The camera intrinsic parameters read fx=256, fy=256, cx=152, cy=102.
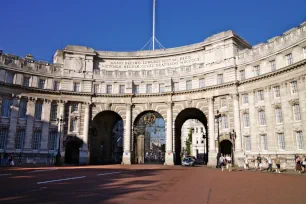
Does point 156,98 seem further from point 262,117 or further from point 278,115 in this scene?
point 278,115

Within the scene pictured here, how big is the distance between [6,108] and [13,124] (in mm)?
2738

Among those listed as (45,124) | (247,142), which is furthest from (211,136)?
(45,124)

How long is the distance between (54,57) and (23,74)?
738 centimetres

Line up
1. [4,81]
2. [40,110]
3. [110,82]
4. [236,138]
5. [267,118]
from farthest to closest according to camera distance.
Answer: [110,82] → [40,110] → [4,81] → [236,138] → [267,118]

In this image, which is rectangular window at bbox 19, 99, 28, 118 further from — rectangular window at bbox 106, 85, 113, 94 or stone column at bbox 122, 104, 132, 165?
stone column at bbox 122, 104, 132, 165

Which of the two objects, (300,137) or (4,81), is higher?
(4,81)

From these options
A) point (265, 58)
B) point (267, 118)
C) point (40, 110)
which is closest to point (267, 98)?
point (267, 118)

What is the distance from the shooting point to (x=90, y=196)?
10.5 meters

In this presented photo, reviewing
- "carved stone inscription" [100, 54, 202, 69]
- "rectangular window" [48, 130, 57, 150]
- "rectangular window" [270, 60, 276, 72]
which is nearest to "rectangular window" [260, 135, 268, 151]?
"rectangular window" [270, 60, 276, 72]

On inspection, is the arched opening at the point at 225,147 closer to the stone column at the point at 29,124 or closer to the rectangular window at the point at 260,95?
the rectangular window at the point at 260,95

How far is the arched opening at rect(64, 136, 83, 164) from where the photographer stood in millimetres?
42812

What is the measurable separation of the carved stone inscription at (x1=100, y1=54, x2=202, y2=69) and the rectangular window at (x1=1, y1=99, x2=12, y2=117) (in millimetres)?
16638

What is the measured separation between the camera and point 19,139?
39906 millimetres

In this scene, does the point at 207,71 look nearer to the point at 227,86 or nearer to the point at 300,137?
the point at 227,86
